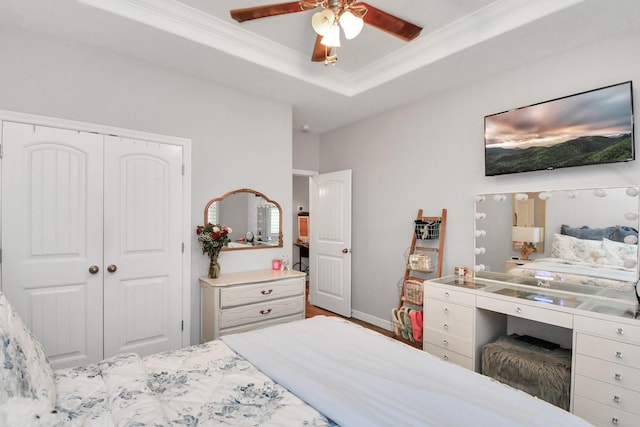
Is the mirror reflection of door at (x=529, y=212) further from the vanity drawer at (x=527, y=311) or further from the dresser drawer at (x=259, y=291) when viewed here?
the dresser drawer at (x=259, y=291)

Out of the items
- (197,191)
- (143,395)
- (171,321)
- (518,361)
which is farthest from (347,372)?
(197,191)

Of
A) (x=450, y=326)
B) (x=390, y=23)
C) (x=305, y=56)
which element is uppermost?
(x=305, y=56)

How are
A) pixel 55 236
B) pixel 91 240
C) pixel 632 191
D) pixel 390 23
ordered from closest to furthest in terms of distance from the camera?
pixel 390 23 < pixel 632 191 < pixel 55 236 < pixel 91 240

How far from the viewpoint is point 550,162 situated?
257 centimetres

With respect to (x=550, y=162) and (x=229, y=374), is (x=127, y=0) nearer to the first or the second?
(x=229, y=374)

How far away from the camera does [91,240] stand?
8.20ft

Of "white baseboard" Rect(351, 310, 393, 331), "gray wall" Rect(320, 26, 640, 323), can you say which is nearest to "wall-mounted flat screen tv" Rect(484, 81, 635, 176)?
"gray wall" Rect(320, 26, 640, 323)

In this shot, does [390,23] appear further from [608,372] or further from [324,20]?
[608,372]

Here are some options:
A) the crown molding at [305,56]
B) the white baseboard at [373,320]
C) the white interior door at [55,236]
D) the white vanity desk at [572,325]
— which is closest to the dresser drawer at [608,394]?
the white vanity desk at [572,325]

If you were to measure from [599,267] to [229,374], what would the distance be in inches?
103

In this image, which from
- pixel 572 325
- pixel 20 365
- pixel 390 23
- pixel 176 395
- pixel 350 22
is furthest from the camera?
pixel 572 325

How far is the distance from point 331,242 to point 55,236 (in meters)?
2.98

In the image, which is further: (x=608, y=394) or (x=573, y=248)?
(x=573, y=248)

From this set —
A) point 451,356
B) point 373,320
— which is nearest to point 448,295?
point 451,356
